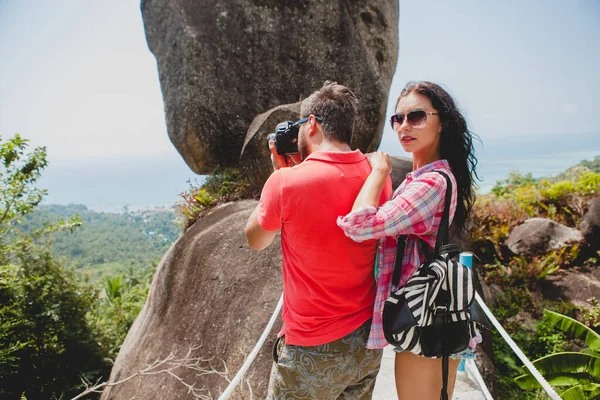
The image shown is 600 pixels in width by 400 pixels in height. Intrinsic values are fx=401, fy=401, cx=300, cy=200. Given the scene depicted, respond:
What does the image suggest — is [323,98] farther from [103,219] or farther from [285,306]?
[103,219]

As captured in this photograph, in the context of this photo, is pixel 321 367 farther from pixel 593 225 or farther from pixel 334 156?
pixel 593 225

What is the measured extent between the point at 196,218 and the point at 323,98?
20.3 feet

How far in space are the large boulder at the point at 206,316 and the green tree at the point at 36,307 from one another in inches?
94.7

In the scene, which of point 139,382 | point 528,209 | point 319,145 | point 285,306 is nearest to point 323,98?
point 319,145

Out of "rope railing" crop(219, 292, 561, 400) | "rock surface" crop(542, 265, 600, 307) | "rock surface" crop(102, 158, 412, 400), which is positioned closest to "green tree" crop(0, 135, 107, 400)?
"rock surface" crop(102, 158, 412, 400)

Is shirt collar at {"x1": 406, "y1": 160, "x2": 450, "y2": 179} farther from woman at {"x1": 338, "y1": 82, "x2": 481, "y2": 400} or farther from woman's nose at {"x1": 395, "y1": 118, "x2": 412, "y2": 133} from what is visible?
woman's nose at {"x1": 395, "y1": 118, "x2": 412, "y2": 133}

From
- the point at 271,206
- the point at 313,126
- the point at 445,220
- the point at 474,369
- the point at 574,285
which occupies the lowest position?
the point at 574,285

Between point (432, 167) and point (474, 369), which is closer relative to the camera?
point (432, 167)

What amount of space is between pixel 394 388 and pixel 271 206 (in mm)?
2789

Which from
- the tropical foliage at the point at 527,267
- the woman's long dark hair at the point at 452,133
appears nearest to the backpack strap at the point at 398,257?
the woman's long dark hair at the point at 452,133

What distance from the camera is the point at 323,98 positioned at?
193 cm

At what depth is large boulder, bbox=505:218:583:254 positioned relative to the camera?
805 cm

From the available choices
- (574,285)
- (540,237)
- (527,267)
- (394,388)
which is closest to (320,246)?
(394,388)

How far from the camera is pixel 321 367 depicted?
1877 millimetres
